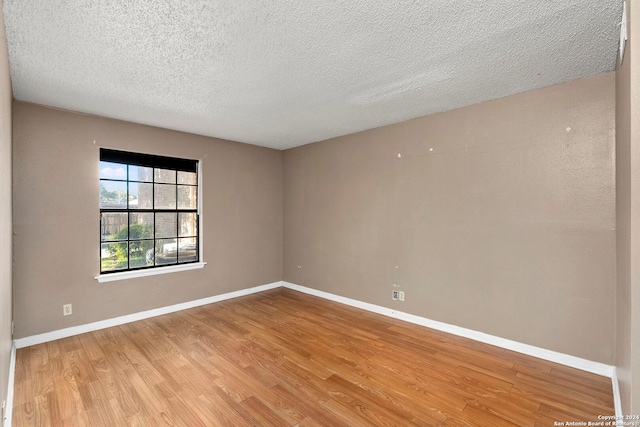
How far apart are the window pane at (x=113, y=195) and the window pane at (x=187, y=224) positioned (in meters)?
0.71

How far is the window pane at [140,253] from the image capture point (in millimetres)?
3754

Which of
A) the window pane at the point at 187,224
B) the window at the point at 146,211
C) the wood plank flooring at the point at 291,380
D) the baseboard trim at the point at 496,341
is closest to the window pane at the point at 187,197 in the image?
the window at the point at 146,211

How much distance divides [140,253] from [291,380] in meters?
2.65

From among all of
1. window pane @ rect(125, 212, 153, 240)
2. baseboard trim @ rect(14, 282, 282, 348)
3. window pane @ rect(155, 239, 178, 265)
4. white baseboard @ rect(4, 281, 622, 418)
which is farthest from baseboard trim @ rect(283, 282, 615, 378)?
window pane @ rect(125, 212, 153, 240)

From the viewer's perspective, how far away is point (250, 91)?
276 centimetres

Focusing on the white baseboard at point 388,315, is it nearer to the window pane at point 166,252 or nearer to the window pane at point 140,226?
the window pane at point 166,252

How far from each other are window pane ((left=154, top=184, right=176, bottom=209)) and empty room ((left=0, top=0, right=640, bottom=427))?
0.06 feet

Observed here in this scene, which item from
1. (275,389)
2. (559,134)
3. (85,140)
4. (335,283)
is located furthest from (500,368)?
(85,140)

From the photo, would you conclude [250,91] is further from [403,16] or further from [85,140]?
[85,140]

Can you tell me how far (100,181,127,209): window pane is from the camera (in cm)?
353

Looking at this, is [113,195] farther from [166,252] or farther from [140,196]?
[166,252]

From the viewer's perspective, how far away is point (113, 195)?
3.60m

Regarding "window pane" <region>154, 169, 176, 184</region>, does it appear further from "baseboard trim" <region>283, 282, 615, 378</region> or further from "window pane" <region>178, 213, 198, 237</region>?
"baseboard trim" <region>283, 282, 615, 378</region>

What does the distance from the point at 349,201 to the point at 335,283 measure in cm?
126
